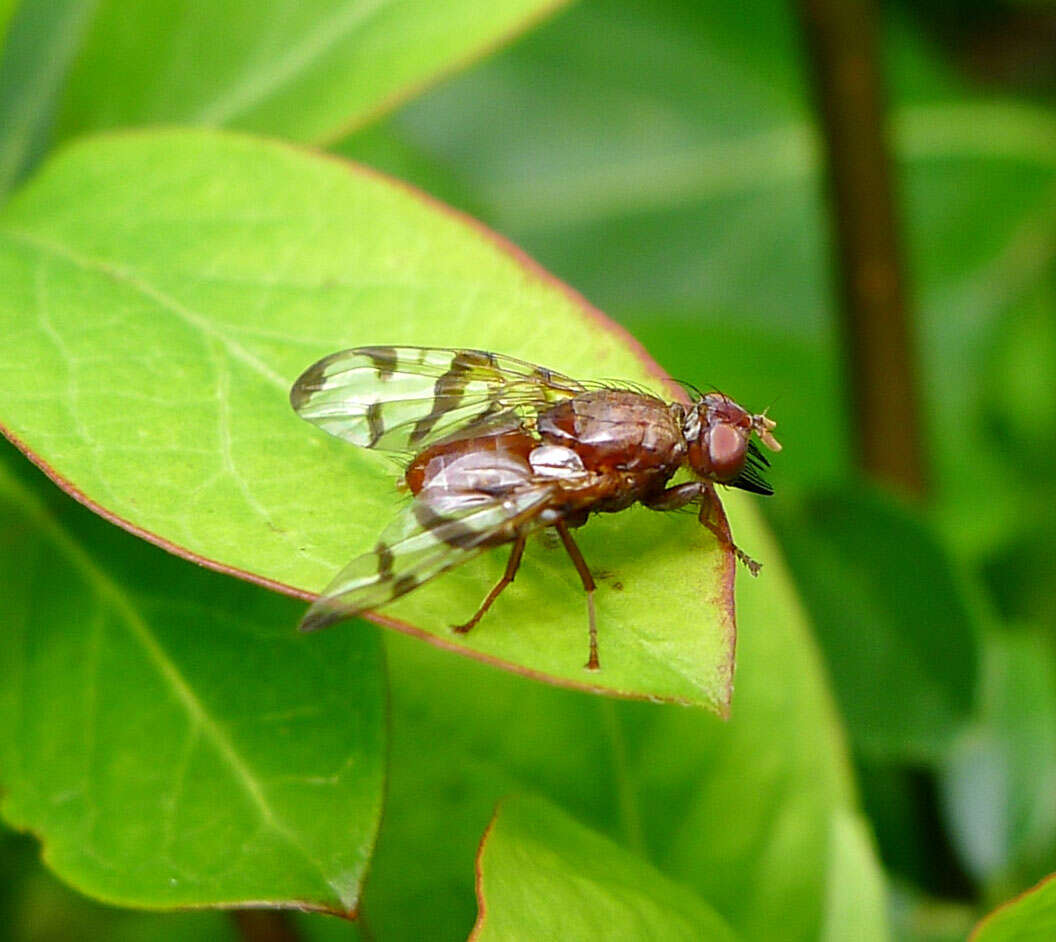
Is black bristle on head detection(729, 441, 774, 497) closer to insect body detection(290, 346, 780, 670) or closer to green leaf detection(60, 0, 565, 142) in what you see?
insect body detection(290, 346, 780, 670)

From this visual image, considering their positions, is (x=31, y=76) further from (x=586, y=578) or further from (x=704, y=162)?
(x=704, y=162)

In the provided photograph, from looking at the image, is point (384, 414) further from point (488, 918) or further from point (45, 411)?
point (488, 918)

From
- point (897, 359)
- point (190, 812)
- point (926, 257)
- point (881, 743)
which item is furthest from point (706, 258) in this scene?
point (190, 812)

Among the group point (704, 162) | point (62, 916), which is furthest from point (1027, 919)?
point (704, 162)

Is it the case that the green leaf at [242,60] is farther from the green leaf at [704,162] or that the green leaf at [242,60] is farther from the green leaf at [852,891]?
the green leaf at [704,162]

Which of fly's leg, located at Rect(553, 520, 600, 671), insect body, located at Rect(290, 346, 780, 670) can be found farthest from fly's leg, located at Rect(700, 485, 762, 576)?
fly's leg, located at Rect(553, 520, 600, 671)

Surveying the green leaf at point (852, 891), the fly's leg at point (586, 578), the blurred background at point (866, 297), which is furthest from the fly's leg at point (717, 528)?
the blurred background at point (866, 297)
